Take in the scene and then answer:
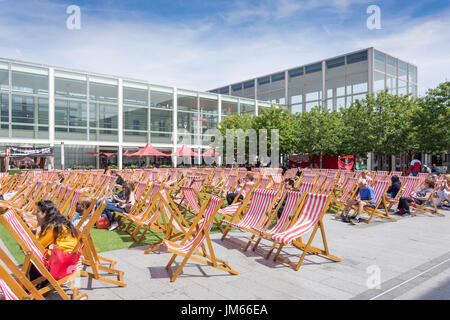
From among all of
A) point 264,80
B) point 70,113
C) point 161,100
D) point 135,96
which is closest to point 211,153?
point 161,100

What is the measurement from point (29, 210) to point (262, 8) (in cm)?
740

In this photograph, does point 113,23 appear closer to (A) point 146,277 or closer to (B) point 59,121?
(A) point 146,277

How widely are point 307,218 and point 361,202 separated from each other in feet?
11.0

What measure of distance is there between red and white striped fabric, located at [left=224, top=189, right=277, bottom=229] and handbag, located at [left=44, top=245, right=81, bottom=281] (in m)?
2.67

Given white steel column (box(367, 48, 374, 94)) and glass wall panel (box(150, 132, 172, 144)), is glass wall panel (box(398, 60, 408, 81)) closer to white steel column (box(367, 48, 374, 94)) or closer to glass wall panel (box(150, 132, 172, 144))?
white steel column (box(367, 48, 374, 94))

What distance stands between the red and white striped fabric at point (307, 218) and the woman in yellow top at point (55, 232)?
2.57m

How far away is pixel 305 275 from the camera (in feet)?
13.1

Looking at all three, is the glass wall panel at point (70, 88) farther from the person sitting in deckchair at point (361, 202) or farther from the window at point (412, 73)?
the window at point (412, 73)

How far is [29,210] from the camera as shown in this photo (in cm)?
672

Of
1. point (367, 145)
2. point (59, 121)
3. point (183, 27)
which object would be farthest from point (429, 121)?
point (59, 121)

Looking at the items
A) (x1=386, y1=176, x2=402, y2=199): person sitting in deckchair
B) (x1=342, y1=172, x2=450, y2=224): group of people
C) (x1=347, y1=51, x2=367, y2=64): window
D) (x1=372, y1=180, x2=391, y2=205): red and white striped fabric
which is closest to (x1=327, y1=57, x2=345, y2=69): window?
(x1=347, y1=51, x2=367, y2=64): window

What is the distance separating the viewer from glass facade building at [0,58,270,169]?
1013 inches

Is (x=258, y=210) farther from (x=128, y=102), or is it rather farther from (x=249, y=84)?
(x=249, y=84)

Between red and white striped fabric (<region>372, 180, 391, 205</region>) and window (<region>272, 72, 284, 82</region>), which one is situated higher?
window (<region>272, 72, 284, 82</region>)
